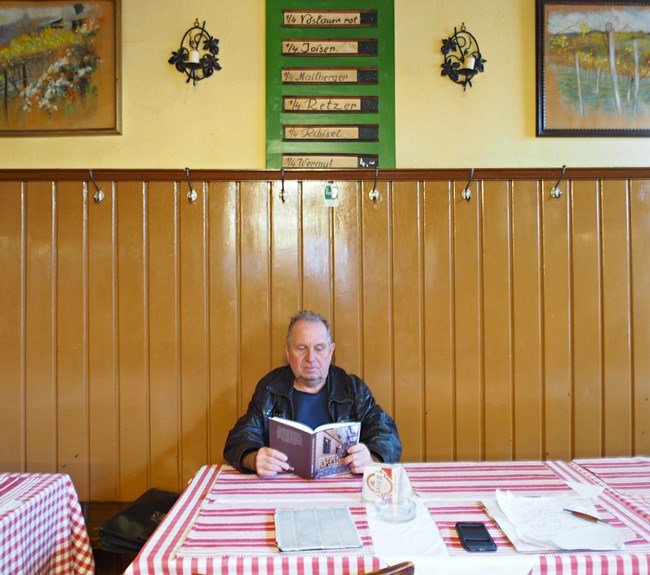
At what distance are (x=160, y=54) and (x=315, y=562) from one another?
2.45 meters

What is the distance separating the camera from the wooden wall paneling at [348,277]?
103 inches

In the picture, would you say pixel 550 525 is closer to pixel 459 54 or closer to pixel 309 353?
pixel 309 353

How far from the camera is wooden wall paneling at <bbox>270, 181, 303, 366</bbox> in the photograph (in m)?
2.61

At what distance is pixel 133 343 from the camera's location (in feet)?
8.46

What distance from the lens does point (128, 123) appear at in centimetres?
263

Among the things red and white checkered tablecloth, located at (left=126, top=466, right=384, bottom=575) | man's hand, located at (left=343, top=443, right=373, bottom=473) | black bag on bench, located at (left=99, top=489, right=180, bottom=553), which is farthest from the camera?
black bag on bench, located at (left=99, top=489, right=180, bottom=553)

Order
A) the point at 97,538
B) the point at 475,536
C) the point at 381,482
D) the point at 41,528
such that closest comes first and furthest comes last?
the point at 475,536
the point at 381,482
the point at 41,528
the point at 97,538

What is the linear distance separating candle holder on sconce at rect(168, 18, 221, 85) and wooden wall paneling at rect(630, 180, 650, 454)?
2248mm

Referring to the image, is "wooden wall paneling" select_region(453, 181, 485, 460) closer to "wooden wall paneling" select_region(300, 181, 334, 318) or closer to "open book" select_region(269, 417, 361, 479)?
"wooden wall paneling" select_region(300, 181, 334, 318)

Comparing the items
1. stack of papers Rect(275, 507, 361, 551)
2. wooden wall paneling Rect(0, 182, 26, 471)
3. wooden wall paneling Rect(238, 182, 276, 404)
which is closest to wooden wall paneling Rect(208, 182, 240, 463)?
wooden wall paneling Rect(238, 182, 276, 404)

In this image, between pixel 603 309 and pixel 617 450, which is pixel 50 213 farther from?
pixel 617 450

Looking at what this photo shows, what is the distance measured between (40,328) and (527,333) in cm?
248

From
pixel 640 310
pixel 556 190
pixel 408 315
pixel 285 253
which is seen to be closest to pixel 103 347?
pixel 285 253

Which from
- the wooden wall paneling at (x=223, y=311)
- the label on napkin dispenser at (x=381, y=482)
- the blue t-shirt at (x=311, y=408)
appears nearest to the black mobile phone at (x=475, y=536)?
the label on napkin dispenser at (x=381, y=482)
